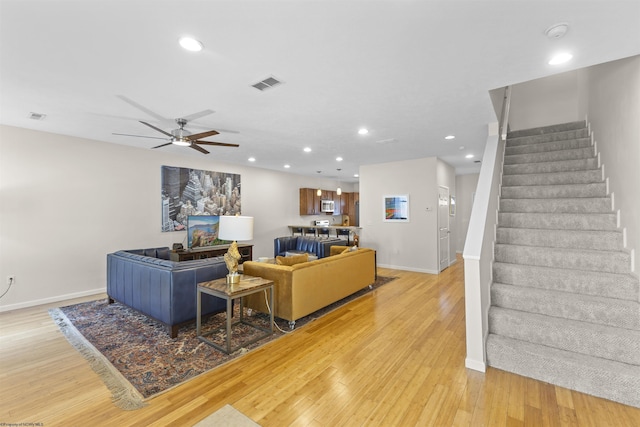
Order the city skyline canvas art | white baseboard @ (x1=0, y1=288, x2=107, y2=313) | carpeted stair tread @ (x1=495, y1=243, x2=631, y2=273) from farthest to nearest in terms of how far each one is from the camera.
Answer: the city skyline canvas art
white baseboard @ (x1=0, y1=288, x2=107, y2=313)
carpeted stair tread @ (x1=495, y1=243, x2=631, y2=273)

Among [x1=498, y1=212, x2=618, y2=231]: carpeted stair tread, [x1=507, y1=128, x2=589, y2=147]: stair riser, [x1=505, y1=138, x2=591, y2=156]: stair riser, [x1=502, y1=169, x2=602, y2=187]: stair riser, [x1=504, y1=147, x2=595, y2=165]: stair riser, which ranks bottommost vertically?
[x1=498, y1=212, x2=618, y2=231]: carpeted stair tread

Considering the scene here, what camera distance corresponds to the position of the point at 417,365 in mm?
2555

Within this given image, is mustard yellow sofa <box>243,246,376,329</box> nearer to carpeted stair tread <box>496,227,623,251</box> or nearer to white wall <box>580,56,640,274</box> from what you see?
carpeted stair tread <box>496,227,623,251</box>

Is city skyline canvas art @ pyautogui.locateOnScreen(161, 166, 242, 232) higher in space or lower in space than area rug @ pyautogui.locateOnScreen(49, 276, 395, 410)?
higher

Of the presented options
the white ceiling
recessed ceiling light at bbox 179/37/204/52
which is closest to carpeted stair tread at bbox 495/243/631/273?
the white ceiling

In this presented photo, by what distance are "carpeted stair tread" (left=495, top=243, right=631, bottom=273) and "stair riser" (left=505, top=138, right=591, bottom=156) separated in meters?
2.23

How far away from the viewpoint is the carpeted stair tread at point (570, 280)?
2465mm

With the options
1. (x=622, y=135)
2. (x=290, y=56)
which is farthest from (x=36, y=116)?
(x=622, y=135)

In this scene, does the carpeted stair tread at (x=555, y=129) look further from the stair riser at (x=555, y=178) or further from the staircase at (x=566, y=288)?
the stair riser at (x=555, y=178)

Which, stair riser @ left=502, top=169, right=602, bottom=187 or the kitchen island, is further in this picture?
the kitchen island

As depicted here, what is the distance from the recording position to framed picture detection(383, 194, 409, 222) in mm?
6676

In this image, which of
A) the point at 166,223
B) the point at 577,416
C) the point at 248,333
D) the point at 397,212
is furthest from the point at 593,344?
the point at 166,223

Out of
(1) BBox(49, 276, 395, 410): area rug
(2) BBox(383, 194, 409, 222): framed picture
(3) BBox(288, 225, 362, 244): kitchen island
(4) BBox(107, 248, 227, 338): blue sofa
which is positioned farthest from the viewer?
(3) BBox(288, 225, 362, 244): kitchen island

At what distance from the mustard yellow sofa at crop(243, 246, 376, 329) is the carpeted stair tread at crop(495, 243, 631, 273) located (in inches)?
81.1
